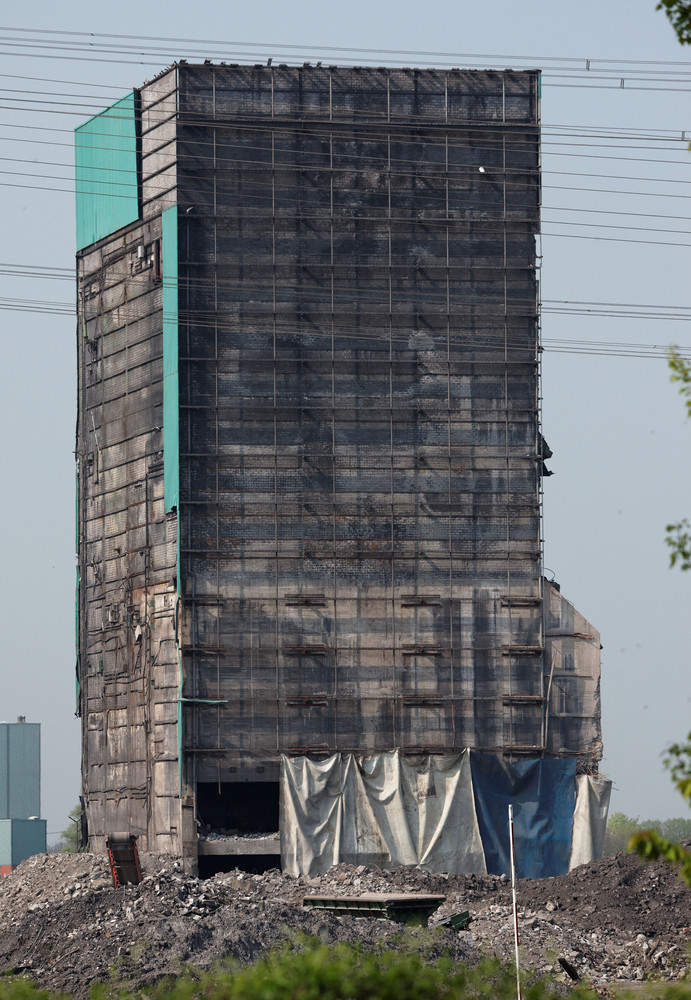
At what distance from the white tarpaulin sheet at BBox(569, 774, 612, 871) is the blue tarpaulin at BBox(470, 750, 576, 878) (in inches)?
7.7

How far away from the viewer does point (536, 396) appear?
4841 centimetres

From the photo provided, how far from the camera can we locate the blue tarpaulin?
45.7 m

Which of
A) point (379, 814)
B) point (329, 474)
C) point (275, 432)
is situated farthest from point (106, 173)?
point (379, 814)

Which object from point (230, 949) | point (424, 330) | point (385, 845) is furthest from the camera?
point (424, 330)

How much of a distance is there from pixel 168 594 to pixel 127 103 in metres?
17.8

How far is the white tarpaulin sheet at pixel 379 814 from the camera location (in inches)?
1768

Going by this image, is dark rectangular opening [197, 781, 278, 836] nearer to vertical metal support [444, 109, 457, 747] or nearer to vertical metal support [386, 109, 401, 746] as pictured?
vertical metal support [386, 109, 401, 746]

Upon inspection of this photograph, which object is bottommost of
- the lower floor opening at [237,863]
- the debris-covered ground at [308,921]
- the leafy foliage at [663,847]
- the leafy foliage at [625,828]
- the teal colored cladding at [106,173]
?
the leafy foliage at [625,828]

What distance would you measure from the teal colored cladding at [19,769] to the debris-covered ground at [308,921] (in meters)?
115

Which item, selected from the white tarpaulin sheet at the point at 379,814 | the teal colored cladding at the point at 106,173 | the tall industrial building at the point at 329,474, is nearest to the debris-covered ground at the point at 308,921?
the white tarpaulin sheet at the point at 379,814

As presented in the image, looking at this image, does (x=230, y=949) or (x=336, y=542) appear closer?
(x=230, y=949)

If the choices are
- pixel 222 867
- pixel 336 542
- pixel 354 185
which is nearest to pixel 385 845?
pixel 222 867

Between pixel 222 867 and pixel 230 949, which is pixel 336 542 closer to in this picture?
pixel 222 867

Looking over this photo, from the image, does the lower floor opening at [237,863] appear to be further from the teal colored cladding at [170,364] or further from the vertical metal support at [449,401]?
the teal colored cladding at [170,364]
